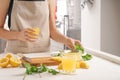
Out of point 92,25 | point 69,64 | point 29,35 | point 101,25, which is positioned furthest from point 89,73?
point 92,25

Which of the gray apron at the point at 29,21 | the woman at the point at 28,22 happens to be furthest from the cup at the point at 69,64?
the gray apron at the point at 29,21

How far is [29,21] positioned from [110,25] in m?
1.97

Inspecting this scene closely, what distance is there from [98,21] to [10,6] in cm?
197

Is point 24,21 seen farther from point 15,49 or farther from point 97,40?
point 97,40

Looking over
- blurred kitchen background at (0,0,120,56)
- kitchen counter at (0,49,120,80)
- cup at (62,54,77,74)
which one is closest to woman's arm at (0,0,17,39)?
kitchen counter at (0,49,120,80)

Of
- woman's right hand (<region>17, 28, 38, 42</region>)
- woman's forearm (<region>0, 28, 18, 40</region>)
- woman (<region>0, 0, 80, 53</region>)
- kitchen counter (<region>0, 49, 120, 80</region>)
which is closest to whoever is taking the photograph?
kitchen counter (<region>0, 49, 120, 80</region>)

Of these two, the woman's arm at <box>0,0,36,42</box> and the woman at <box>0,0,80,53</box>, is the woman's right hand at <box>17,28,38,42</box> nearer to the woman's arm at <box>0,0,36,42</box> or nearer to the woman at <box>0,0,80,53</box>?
the woman's arm at <box>0,0,36,42</box>

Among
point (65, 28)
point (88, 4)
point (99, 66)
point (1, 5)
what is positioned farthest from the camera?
point (65, 28)

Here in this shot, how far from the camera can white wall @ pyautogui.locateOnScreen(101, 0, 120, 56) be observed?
337 centimetres

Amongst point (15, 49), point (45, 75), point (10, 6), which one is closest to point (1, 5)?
point (10, 6)

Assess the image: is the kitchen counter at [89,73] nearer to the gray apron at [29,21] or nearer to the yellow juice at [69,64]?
the yellow juice at [69,64]

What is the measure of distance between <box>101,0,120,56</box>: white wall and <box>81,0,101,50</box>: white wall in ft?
0.26

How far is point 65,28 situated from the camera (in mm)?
4555

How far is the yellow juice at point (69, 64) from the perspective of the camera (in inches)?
42.6
